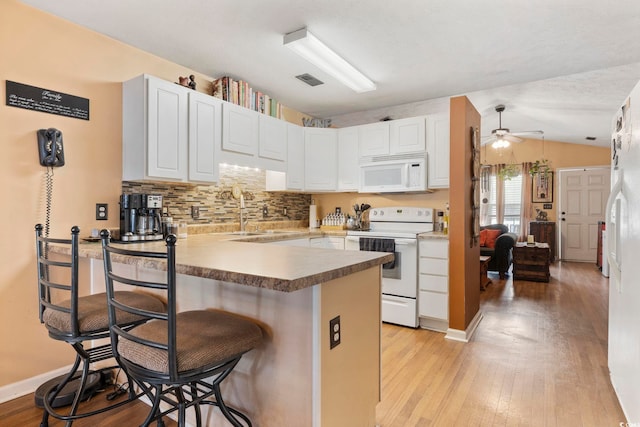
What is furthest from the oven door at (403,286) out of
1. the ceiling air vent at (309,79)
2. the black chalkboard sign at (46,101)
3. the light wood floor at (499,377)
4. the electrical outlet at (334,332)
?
the black chalkboard sign at (46,101)

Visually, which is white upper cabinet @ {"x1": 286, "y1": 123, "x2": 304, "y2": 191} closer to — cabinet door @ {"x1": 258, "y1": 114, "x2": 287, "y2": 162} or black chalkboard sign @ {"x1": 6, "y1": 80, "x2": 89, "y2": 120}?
cabinet door @ {"x1": 258, "y1": 114, "x2": 287, "y2": 162}

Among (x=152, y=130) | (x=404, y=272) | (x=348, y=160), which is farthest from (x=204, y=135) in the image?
(x=404, y=272)

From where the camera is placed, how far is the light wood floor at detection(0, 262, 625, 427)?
188 centimetres

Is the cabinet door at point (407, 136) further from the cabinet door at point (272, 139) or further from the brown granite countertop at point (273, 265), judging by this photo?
the brown granite countertop at point (273, 265)

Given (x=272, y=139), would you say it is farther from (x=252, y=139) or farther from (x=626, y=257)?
(x=626, y=257)

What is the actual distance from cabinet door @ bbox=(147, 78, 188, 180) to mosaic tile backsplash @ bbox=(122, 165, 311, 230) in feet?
1.05

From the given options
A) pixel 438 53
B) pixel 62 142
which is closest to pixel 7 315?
pixel 62 142

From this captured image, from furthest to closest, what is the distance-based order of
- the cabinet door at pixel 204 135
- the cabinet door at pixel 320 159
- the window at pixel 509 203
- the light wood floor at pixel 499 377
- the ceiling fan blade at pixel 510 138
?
the window at pixel 509 203, the ceiling fan blade at pixel 510 138, the cabinet door at pixel 320 159, the cabinet door at pixel 204 135, the light wood floor at pixel 499 377

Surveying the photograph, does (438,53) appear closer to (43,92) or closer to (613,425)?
(613,425)

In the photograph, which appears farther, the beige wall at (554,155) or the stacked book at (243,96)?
the beige wall at (554,155)

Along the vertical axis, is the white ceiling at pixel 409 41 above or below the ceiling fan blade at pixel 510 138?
above

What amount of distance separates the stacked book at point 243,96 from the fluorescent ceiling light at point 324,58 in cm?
93

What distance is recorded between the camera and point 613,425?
1.79m

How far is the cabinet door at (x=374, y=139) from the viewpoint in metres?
3.90
